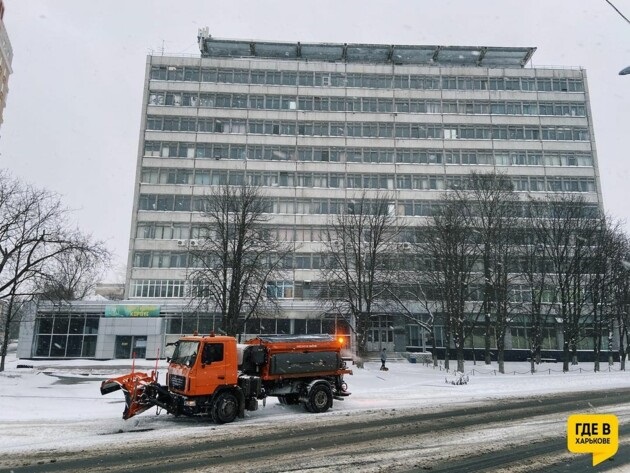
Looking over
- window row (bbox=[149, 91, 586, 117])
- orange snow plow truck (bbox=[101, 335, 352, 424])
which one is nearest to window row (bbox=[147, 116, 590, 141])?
window row (bbox=[149, 91, 586, 117])

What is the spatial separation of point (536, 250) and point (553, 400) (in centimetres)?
1904

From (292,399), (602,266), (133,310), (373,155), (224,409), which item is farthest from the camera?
(373,155)

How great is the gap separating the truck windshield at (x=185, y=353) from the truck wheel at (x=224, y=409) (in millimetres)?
1405

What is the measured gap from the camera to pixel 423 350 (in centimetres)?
4466

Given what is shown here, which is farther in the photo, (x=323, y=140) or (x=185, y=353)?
(x=323, y=140)

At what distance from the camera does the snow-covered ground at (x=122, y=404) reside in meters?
11.2

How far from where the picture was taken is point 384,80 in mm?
54031

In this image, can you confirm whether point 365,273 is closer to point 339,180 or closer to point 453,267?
point 453,267

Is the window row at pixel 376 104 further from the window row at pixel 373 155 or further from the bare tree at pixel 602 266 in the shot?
the bare tree at pixel 602 266

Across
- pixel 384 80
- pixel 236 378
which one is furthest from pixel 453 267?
pixel 384 80

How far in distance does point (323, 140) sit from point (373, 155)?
20.2ft

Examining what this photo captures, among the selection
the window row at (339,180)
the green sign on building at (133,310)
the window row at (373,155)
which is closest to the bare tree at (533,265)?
the window row at (339,180)

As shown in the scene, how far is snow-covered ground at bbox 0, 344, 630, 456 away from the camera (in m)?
11.2

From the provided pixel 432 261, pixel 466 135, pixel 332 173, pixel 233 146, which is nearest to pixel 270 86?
pixel 233 146
